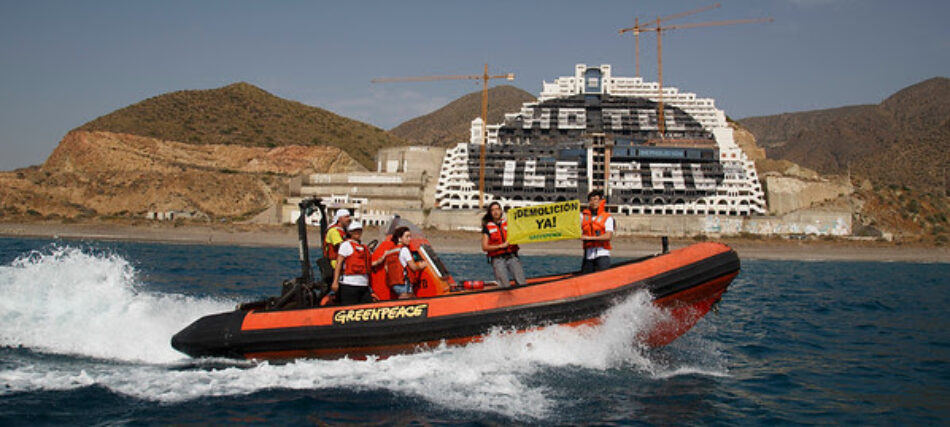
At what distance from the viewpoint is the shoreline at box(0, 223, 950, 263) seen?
45.4 metres

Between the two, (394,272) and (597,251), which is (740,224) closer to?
(597,251)

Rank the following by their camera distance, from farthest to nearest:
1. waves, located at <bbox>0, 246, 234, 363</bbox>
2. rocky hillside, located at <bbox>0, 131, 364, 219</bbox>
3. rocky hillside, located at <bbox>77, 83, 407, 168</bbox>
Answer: rocky hillside, located at <bbox>77, 83, 407, 168</bbox>
rocky hillside, located at <bbox>0, 131, 364, 219</bbox>
waves, located at <bbox>0, 246, 234, 363</bbox>

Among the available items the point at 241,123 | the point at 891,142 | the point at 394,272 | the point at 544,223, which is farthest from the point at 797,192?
the point at 891,142

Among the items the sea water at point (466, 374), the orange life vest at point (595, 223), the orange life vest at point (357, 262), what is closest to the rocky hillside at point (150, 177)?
the sea water at point (466, 374)

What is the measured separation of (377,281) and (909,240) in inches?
2270

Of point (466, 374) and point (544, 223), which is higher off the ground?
point (544, 223)

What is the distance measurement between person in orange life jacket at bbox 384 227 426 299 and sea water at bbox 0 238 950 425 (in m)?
1.16

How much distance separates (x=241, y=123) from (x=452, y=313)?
102 m

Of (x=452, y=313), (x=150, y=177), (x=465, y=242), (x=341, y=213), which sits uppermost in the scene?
(x=150, y=177)

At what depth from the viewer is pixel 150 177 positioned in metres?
69.9

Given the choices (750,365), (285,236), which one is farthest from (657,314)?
(285,236)

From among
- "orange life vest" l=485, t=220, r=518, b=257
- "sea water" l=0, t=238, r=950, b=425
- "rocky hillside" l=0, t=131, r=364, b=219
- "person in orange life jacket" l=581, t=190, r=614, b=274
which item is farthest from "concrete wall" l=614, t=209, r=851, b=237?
"orange life vest" l=485, t=220, r=518, b=257

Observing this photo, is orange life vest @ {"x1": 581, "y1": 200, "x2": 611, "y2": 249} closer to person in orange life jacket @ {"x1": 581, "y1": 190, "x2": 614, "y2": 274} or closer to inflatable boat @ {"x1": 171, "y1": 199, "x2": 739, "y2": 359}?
person in orange life jacket @ {"x1": 581, "y1": 190, "x2": 614, "y2": 274}

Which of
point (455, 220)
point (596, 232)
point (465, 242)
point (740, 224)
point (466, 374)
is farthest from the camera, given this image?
point (455, 220)
